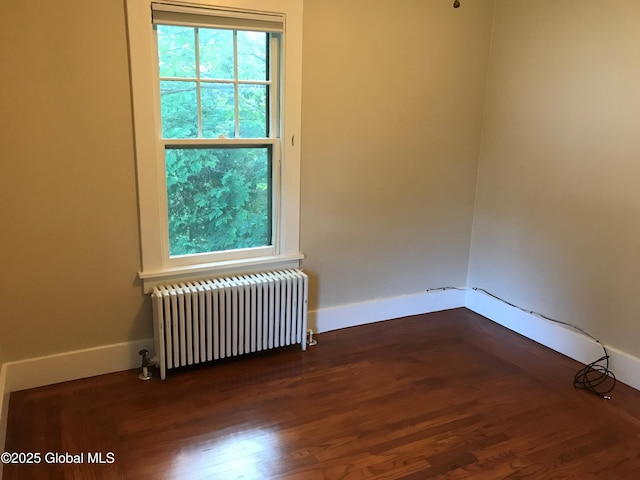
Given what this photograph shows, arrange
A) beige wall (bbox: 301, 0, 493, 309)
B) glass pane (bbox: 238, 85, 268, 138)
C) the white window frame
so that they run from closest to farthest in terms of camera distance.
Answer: the white window frame < glass pane (bbox: 238, 85, 268, 138) < beige wall (bbox: 301, 0, 493, 309)

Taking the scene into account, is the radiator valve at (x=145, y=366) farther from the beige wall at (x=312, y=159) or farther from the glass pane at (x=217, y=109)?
the glass pane at (x=217, y=109)

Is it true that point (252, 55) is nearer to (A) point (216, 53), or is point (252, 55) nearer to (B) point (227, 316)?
(A) point (216, 53)

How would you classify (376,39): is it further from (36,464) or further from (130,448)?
(36,464)

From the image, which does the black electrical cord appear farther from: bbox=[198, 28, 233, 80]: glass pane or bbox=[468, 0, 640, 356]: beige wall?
bbox=[198, 28, 233, 80]: glass pane

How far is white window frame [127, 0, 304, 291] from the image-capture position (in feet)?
8.79

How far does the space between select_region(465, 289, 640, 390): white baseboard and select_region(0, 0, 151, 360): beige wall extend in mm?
2513

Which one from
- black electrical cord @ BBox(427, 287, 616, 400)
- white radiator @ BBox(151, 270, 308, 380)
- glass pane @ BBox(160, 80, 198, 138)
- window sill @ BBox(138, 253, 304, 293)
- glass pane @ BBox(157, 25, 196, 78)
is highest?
glass pane @ BBox(157, 25, 196, 78)

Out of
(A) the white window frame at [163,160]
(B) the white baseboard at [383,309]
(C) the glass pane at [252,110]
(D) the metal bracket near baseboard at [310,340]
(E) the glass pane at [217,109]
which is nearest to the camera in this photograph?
(A) the white window frame at [163,160]

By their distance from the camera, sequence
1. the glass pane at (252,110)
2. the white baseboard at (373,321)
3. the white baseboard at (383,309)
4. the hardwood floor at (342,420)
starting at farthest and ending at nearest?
1. the white baseboard at (383,309)
2. the glass pane at (252,110)
3. the white baseboard at (373,321)
4. the hardwood floor at (342,420)

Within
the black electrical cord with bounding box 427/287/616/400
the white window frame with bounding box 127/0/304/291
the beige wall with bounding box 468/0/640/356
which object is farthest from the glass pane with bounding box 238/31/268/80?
the black electrical cord with bounding box 427/287/616/400

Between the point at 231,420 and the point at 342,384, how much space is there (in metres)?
0.68

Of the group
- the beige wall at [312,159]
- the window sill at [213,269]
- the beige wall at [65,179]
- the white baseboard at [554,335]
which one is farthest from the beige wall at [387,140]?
the beige wall at [65,179]

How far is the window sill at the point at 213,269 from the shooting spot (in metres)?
2.97

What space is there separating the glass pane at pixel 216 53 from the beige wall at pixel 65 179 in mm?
412
